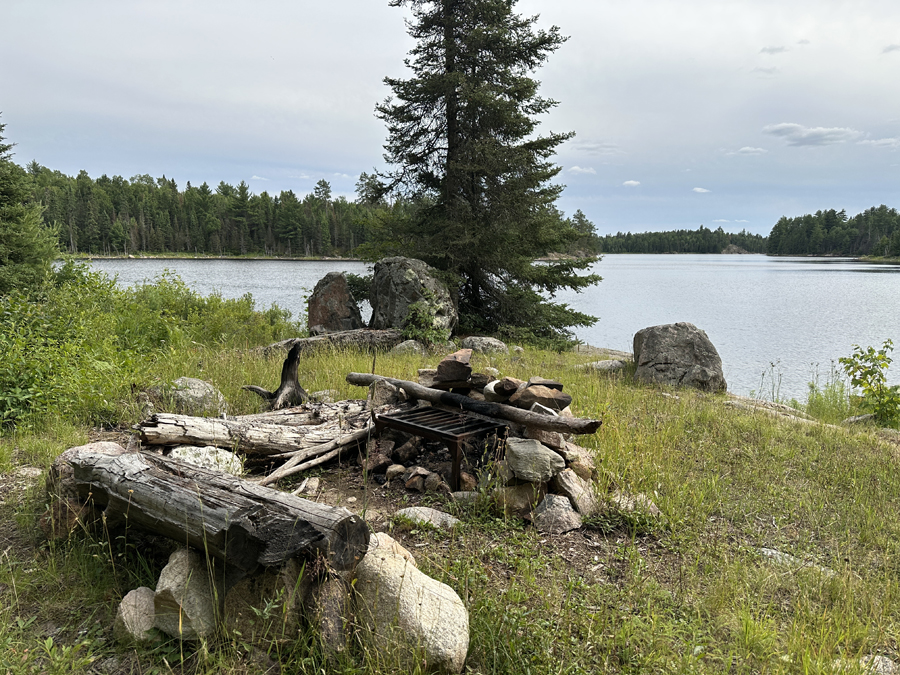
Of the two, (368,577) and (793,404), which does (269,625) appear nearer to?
(368,577)

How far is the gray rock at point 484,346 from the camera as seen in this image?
12.2 m

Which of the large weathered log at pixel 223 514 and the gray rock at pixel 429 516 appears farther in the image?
the gray rock at pixel 429 516

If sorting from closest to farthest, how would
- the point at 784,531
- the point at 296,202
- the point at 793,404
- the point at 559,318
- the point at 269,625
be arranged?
the point at 269,625
the point at 784,531
the point at 793,404
the point at 559,318
the point at 296,202

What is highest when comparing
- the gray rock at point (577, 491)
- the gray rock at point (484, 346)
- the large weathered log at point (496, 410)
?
the large weathered log at point (496, 410)

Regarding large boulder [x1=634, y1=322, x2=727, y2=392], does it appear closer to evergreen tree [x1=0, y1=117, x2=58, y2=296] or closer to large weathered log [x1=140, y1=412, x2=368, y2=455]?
large weathered log [x1=140, y1=412, x2=368, y2=455]

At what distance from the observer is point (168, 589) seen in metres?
2.62

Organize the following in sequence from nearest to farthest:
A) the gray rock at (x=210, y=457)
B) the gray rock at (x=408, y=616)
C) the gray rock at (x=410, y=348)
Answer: the gray rock at (x=408, y=616), the gray rock at (x=210, y=457), the gray rock at (x=410, y=348)

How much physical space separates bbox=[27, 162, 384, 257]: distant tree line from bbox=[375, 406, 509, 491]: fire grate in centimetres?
6921

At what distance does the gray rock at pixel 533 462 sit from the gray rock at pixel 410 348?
710 cm

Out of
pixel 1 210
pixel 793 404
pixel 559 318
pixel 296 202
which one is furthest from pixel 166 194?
pixel 793 404

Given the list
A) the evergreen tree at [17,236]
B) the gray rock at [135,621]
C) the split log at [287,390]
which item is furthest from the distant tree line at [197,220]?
the gray rock at [135,621]

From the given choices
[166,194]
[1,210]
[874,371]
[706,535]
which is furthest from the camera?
[166,194]

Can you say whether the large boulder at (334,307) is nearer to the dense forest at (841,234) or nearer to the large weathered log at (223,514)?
the large weathered log at (223,514)

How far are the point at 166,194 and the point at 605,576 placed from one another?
100590 mm
